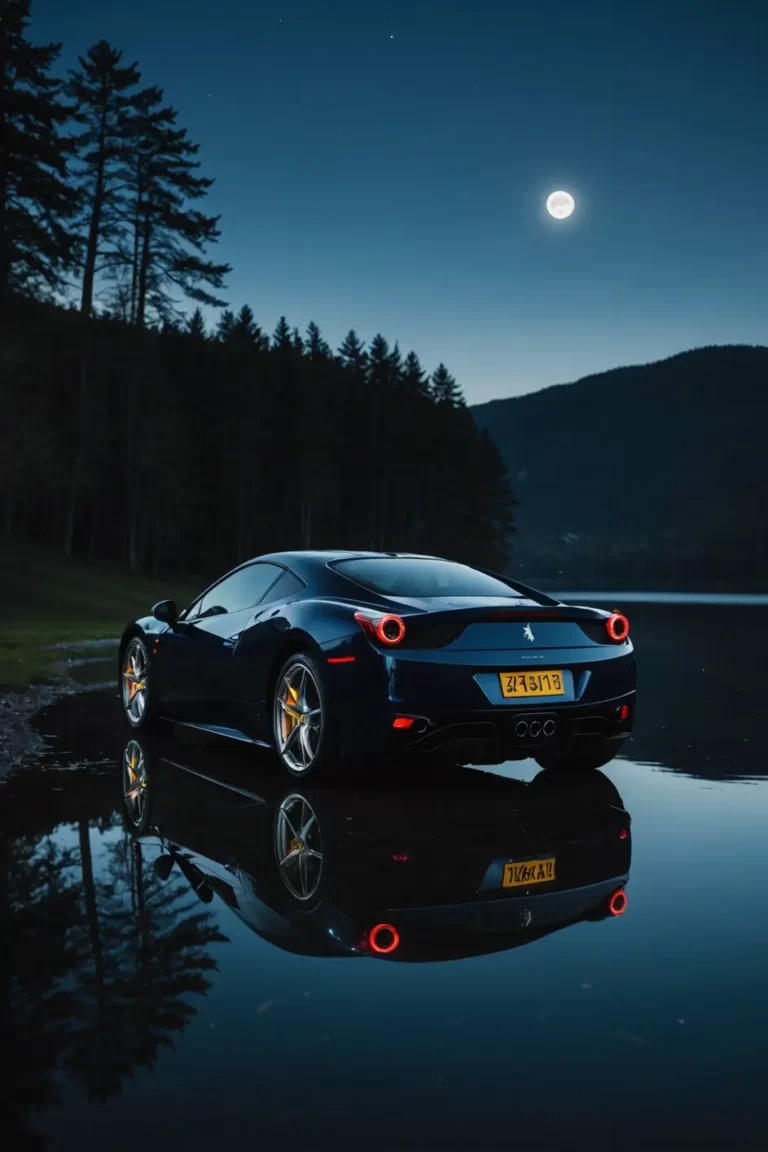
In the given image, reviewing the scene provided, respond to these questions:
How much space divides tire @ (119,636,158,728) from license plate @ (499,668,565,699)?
3.76 m

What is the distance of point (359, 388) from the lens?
87.4 meters

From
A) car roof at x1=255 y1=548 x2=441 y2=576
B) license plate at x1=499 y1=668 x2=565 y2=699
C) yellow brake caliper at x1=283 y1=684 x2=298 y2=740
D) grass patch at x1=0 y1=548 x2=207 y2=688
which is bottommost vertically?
grass patch at x1=0 y1=548 x2=207 y2=688

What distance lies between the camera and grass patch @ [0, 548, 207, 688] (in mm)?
17844

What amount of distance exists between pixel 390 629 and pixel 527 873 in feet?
6.44

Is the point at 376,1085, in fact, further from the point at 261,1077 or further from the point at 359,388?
the point at 359,388

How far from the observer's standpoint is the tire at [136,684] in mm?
9594

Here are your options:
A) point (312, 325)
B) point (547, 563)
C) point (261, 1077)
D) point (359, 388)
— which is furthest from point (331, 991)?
point (547, 563)

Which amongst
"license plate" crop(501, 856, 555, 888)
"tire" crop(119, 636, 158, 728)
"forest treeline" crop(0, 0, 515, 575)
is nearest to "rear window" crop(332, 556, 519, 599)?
"license plate" crop(501, 856, 555, 888)

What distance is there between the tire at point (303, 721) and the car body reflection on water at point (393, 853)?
17 centimetres

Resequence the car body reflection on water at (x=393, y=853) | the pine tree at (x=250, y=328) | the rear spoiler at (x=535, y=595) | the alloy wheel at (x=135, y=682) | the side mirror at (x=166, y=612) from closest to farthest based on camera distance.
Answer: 1. the car body reflection on water at (x=393, y=853)
2. the rear spoiler at (x=535, y=595)
3. the side mirror at (x=166, y=612)
4. the alloy wheel at (x=135, y=682)
5. the pine tree at (x=250, y=328)

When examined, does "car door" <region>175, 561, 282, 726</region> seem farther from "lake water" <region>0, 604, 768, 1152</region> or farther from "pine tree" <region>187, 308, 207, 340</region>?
"pine tree" <region>187, 308, 207, 340</region>

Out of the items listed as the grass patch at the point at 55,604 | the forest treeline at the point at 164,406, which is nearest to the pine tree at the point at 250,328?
the forest treeline at the point at 164,406

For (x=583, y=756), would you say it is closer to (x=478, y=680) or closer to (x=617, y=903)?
(x=478, y=680)

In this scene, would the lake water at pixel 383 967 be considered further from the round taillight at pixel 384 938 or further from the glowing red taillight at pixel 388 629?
the glowing red taillight at pixel 388 629
